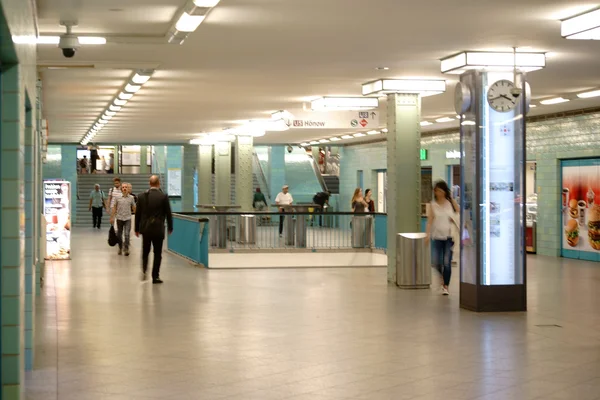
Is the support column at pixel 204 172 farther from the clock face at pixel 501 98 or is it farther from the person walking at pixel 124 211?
the clock face at pixel 501 98

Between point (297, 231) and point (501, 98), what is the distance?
11239 millimetres

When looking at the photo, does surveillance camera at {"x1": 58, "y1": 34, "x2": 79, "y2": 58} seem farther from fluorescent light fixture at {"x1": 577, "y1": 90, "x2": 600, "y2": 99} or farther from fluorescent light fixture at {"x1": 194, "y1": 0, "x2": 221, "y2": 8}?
fluorescent light fixture at {"x1": 577, "y1": 90, "x2": 600, "y2": 99}

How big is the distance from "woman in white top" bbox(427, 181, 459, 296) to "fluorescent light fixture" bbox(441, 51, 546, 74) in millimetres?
2271

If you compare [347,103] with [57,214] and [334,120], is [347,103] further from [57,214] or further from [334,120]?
[57,214]

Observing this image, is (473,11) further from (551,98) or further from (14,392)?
(551,98)

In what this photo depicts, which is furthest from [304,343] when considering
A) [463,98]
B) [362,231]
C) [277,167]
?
[277,167]

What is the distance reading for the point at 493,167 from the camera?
469 inches

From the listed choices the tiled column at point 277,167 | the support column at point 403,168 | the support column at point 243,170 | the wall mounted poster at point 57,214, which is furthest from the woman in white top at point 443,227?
the tiled column at point 277,167

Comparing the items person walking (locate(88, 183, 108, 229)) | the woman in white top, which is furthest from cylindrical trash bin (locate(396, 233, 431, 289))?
person walking (locate(88, 183, 108, 229))

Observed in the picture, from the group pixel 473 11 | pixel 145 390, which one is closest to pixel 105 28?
pixel 473 11

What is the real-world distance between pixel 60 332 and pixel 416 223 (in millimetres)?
7067

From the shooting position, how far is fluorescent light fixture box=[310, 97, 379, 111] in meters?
17.8

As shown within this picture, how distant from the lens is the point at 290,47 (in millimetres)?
11828

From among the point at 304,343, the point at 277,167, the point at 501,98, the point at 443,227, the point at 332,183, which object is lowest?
the point at 304,343
